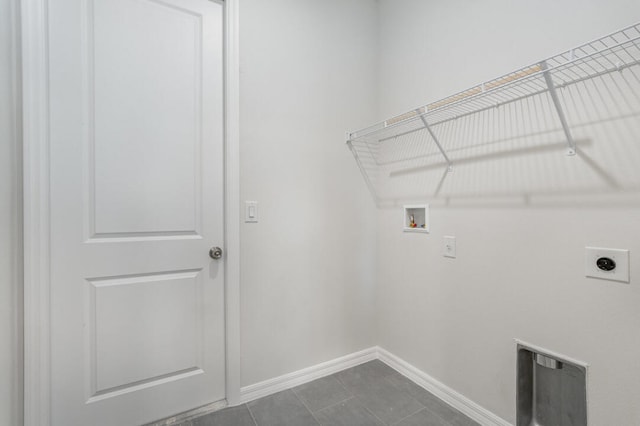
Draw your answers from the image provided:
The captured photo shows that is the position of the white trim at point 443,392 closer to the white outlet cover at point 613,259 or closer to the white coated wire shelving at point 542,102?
the white outlet cover at point 613,259

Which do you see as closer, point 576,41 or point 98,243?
point 576,41

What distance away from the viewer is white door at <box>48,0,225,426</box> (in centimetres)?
124

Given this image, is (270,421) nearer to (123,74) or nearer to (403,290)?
(403,290)

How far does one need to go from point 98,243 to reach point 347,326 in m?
1.53

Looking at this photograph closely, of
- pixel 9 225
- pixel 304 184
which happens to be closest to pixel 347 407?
pixel 304 184

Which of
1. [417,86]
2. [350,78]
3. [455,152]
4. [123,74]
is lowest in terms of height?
[455,152]

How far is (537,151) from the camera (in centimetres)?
122

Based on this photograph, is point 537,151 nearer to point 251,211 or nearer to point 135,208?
point 251,211

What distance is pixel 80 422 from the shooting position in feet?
4.19

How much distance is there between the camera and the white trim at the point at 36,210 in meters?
1.17

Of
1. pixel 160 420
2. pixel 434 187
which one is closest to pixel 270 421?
pixel 160 420

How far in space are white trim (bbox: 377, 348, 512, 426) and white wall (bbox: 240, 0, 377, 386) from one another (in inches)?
8.1

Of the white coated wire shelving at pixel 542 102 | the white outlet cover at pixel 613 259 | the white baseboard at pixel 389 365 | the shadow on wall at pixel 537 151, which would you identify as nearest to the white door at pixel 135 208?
the white baseboard at pixel 389 365

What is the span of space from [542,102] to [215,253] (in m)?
1.70
